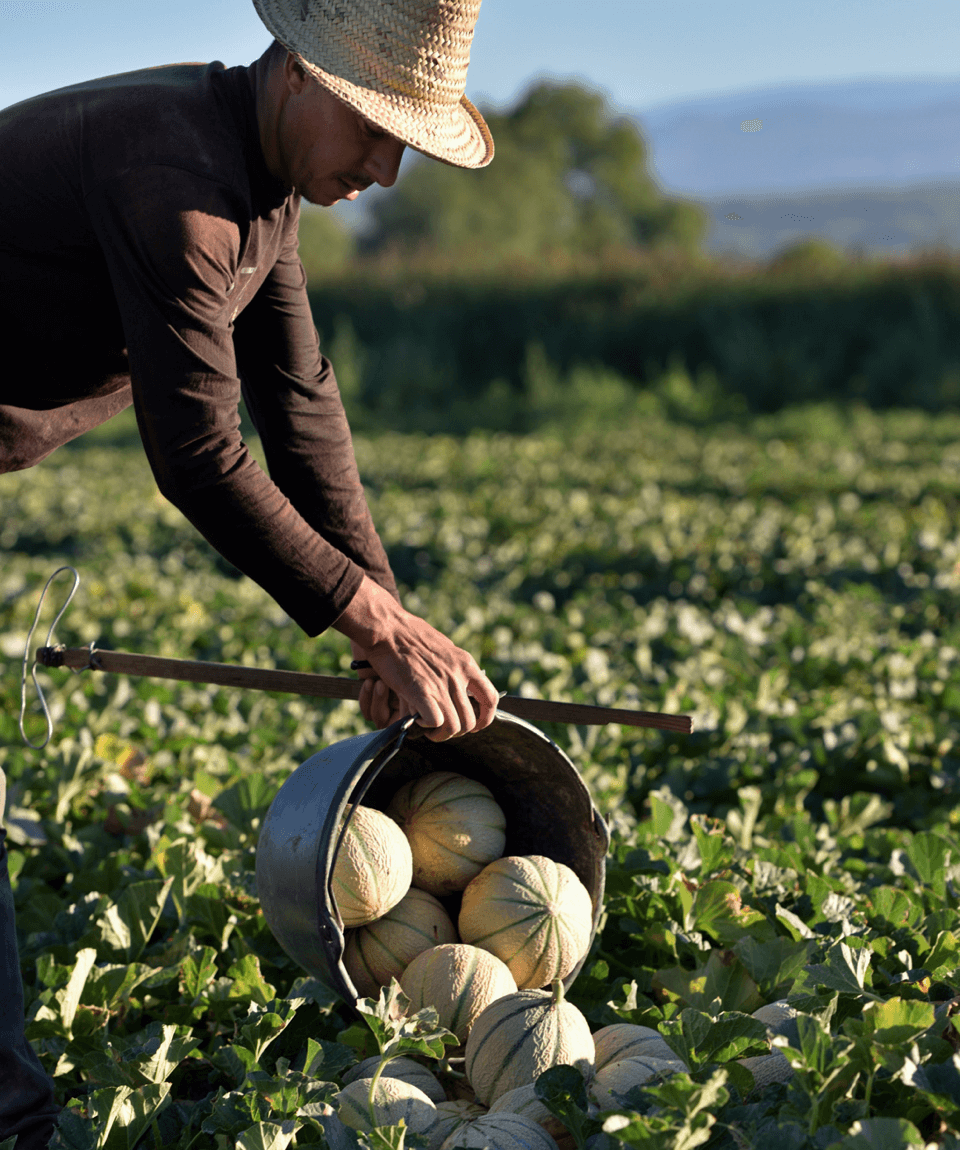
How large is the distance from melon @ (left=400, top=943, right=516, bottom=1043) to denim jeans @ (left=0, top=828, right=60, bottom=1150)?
622 millimetres

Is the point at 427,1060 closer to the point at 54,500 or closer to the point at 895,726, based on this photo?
the point at 895,726

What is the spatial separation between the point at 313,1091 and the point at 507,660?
3.07 m

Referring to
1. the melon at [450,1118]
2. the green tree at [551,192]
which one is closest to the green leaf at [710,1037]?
the melon at [450,1118]

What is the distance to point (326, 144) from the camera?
207 cm

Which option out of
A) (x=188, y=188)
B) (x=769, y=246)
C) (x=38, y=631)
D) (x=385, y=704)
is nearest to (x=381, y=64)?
(x=188, y=188)

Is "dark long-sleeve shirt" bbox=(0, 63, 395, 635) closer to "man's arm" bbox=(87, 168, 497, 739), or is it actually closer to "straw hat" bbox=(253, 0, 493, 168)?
"man's arm" bbox=(87, 168, 497, 739)

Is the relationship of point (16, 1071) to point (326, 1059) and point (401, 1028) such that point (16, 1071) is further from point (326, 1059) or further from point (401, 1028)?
point (401, 1028)

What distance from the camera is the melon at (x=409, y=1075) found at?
190 cm

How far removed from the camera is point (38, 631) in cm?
557

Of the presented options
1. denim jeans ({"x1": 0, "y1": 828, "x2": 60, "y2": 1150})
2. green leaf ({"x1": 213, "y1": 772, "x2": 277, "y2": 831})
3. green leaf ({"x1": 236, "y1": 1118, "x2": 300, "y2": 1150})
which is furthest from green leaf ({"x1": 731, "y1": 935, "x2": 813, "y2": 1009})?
green leaf ({"x1": 213, "y1": 772, "x2": 277, "y2": 831})

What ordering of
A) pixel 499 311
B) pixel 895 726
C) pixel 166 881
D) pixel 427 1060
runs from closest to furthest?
pixel 427 1060 < pixel 166 881 < pixel 895 726 < pixel 499 311

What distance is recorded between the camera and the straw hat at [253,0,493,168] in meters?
1.99

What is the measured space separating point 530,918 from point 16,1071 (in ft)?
2.93

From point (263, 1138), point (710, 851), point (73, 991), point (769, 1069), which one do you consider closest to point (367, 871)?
point (263, 1138)
